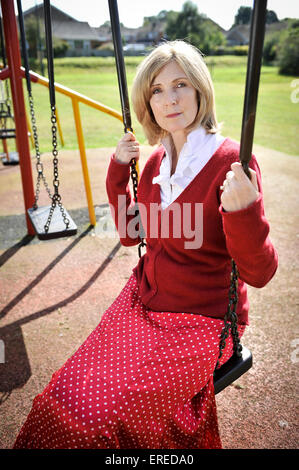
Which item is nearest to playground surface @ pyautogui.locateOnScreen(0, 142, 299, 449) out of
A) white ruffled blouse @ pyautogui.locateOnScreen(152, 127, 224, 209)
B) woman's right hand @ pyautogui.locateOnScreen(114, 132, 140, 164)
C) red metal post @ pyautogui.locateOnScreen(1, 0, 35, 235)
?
red metal post @ pyautogui.locateOnScreen(1, 0, 35, 235)

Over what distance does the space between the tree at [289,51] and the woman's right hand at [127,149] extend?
90.1 feet

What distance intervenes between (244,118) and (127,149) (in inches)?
31.2

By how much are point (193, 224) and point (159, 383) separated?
61 centimetres

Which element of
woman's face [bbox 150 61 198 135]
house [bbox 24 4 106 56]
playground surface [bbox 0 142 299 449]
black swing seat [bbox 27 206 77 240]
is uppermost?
house [bbox 24 4 106 56]

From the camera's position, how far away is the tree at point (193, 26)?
106 ft

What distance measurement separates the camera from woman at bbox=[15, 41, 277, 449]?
51.4 inches

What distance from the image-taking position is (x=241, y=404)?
213 cm

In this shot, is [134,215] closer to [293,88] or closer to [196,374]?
[196,374]

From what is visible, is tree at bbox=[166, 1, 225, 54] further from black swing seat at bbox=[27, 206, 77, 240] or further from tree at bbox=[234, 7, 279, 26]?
black swing seat at bbox=[27, 206, 77, 240]

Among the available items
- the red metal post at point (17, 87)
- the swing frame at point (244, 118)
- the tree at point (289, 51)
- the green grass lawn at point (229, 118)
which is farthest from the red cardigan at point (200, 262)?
the tree at point (289, 51)

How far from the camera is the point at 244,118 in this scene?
3.78 feet

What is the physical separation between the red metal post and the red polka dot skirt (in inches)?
109

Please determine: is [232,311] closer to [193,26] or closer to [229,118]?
[229,118]
